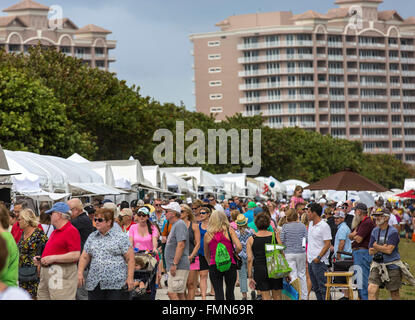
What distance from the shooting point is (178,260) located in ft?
41.9

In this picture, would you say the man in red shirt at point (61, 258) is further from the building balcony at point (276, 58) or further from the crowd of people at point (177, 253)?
the building balcony at point (276, 58)

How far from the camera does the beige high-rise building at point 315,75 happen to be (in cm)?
15475

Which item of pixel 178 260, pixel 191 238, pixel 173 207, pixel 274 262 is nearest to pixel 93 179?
pixel 191 238

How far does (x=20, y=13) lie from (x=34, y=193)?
5698 inches

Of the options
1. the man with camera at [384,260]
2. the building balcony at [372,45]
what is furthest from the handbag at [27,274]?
the building balcony at [372,45]

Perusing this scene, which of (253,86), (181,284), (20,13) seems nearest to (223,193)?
(181,284)

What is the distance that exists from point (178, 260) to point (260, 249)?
1266 millimetres

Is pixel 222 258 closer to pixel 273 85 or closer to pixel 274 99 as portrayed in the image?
pixel 274 99

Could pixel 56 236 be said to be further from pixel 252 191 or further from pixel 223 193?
pixel 252 191

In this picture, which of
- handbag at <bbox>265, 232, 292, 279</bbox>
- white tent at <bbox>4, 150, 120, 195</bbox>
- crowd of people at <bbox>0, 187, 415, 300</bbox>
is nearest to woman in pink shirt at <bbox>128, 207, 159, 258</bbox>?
crowd of people at <bbox>0, 187, 415, 300</bbox>

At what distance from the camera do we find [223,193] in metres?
44.7

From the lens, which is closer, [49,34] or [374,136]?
[49,34]

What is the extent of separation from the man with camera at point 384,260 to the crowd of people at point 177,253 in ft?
0.05

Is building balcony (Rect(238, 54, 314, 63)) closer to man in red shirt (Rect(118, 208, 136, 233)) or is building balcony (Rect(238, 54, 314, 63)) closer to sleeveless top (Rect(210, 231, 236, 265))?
man in red shirt (Rect(118, 208, 136, 233))
